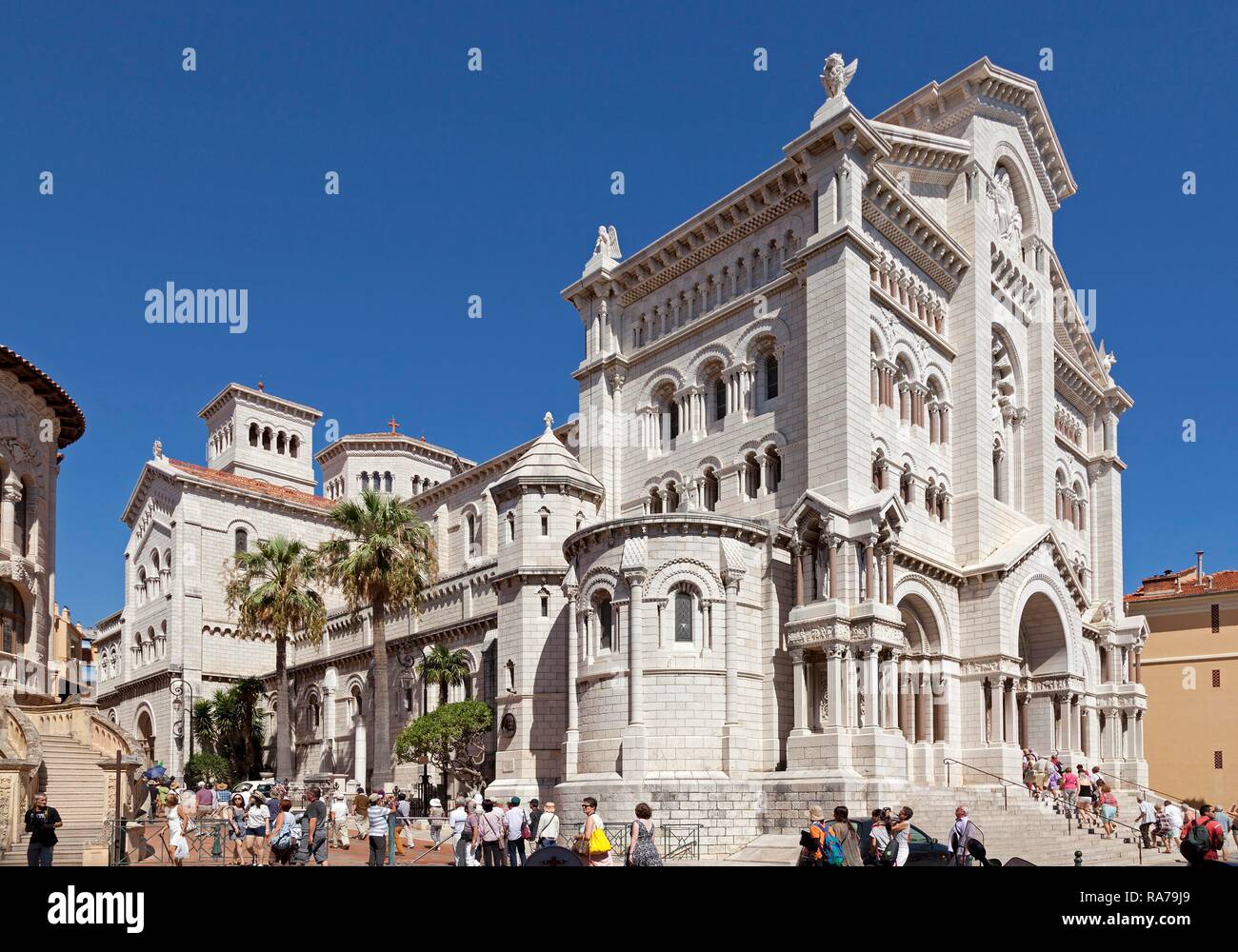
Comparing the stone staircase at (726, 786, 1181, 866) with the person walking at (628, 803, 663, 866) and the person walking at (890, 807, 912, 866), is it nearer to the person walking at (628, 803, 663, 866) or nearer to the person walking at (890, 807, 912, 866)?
the person walking at (890, 807, 912, 866)

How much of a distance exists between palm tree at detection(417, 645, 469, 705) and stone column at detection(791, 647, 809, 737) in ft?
57.3

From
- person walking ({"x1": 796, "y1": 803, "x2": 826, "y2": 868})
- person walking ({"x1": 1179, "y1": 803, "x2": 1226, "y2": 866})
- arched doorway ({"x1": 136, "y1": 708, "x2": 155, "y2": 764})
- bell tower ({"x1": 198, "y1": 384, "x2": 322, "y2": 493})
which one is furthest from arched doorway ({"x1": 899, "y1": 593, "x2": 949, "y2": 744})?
bell tower ({"x1": 198, "y1": 384, "x2": 322, "y2": 493})

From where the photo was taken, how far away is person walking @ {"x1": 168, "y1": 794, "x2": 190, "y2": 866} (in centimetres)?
2469

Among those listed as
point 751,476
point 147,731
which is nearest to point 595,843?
point 751,476

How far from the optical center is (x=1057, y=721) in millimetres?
43500

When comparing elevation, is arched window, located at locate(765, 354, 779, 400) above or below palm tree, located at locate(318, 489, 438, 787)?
above

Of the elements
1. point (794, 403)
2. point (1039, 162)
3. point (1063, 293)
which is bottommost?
point (794, 403)

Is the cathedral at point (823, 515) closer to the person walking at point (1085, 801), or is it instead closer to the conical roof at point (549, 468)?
the conical roof at point (549, 468)

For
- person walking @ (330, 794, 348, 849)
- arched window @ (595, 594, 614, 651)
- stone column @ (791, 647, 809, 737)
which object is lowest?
person walking @ (330, 794, 348, 849)

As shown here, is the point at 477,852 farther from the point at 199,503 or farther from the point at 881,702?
the point at 199,503

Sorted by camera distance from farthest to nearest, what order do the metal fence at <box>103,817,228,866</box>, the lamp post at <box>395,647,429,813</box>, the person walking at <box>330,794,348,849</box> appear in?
the lamp post at <box>395,647,429,813</box>, the person walking at <box>330,794,348,849</box>, the metal fence at <box>103,817,228,866</box>

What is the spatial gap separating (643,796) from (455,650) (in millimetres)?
17698

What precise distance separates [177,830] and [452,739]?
17527 millimetres
